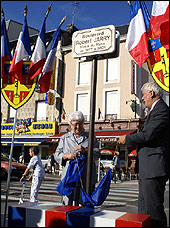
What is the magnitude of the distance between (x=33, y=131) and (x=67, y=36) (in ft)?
32.8

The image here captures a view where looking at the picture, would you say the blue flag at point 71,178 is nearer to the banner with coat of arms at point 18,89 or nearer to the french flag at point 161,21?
the french flag at point 161,21

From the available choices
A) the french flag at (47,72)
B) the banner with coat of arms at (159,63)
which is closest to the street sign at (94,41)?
the banner with coat of arms at (159,63)

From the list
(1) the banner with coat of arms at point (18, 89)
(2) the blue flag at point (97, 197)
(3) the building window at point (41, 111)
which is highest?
(3) the building window at point (41, 111)

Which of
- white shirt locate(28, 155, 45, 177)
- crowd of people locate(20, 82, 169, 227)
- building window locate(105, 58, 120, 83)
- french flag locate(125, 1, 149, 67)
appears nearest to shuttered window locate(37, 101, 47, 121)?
building window locate(105, 58, 120, 83)

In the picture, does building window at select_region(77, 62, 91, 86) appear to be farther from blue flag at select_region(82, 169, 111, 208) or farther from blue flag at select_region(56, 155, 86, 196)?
blue flag at select_region(82, 169, 111, 208)

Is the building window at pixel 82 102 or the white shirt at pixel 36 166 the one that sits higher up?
the building window at pixel 82 102

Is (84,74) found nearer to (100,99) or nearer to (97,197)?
(100,99)

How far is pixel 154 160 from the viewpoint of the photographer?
312 cm

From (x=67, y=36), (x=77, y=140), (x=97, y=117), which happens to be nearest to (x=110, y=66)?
(x=97, y=117)

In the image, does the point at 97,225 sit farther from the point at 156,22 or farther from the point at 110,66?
the point at 110,66

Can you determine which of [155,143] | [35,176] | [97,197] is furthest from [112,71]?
[97,197]

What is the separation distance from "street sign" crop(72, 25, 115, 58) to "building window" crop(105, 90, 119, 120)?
64.2 ft

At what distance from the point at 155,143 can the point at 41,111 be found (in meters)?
24.5

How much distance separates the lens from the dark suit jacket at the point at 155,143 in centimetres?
309
